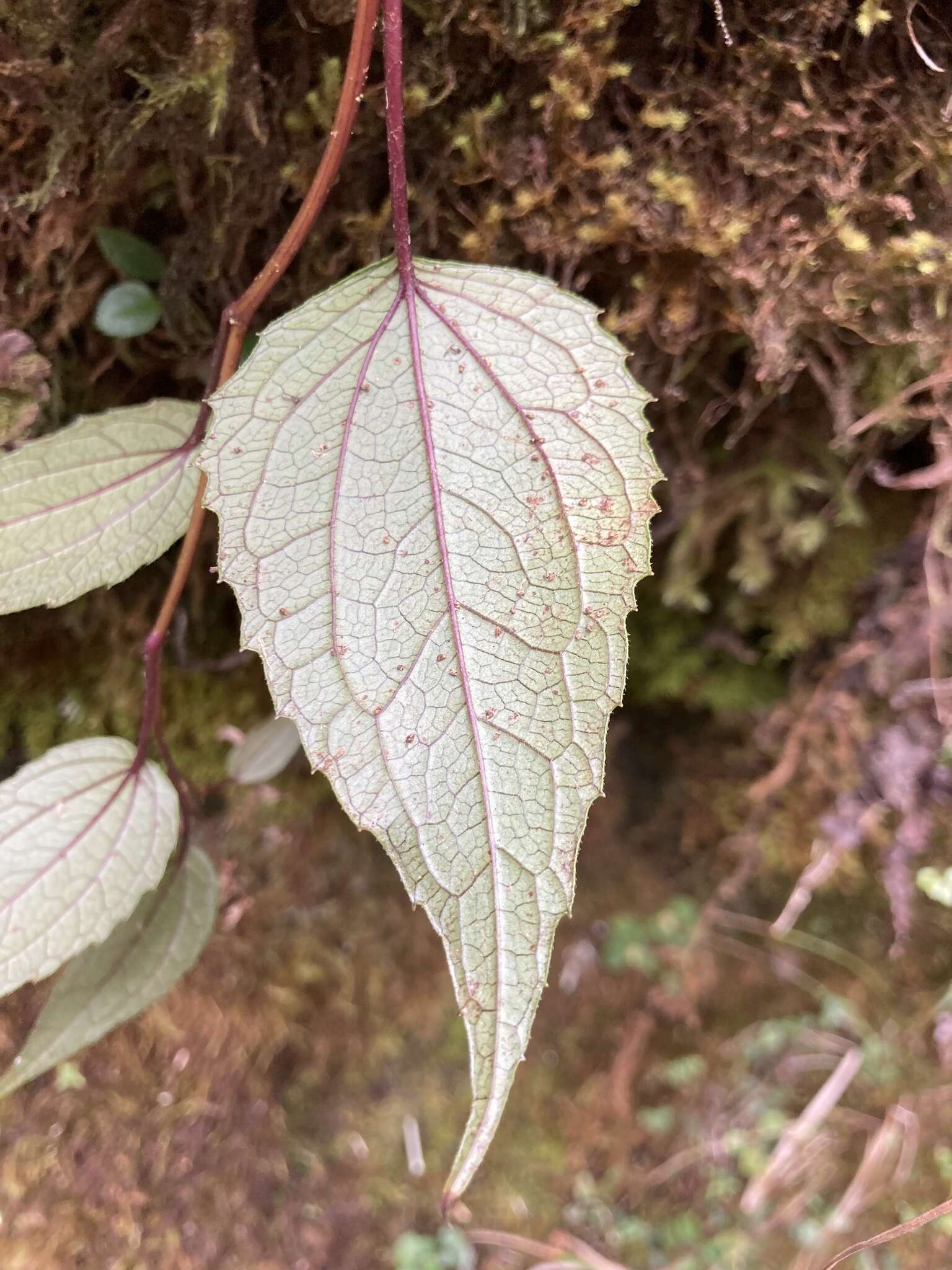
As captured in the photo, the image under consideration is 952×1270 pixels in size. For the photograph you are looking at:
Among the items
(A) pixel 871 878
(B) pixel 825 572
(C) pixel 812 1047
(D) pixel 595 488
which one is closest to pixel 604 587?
(D) pixel 595 488

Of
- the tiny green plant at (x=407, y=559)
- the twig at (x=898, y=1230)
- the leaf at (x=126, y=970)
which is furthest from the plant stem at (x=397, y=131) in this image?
the twig at (x=898, y=1230)

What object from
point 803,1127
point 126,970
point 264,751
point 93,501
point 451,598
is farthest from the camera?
point 803,1127

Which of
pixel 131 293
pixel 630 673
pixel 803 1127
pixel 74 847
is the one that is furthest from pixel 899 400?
pixel 803 1127

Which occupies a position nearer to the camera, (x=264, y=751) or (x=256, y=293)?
(x=256, y=293)

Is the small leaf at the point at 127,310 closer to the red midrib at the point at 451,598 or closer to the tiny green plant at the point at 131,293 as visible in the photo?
the tiny green plant at the point at 131,293

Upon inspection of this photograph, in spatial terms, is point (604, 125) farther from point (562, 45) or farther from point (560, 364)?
point (560, 364)

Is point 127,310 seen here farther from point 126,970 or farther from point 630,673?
point 630,673
